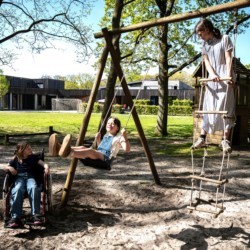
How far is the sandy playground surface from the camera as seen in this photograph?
15.1 feet

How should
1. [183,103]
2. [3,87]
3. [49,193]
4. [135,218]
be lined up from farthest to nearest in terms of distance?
[3,87] → [183,103] → [135,218] → [49,193]

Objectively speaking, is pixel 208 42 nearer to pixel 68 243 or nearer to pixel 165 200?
pixel 165 200

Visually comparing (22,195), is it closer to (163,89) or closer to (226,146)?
(226,146)

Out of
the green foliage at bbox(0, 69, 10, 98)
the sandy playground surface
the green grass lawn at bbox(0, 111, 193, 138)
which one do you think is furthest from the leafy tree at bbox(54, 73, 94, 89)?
the sandy playground surface

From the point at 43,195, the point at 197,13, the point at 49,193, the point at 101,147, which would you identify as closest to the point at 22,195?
the point at 43,195

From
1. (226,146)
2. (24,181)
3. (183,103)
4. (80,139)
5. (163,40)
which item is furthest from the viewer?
(183,103)

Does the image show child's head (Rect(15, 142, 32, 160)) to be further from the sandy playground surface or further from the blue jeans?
the sandy playground surface

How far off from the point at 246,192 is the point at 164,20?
4.18 meters

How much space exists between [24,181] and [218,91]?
3411 mm

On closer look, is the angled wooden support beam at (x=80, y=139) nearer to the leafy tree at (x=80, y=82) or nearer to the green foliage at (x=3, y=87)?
the green foliage at (x=3, y=87)

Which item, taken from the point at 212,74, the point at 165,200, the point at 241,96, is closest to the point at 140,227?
the point at 165,200

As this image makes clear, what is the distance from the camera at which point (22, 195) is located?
4.96 metres

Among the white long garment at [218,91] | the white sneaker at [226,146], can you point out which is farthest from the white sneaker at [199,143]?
the white sneaker at [226,146]

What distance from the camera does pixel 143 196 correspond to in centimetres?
673
